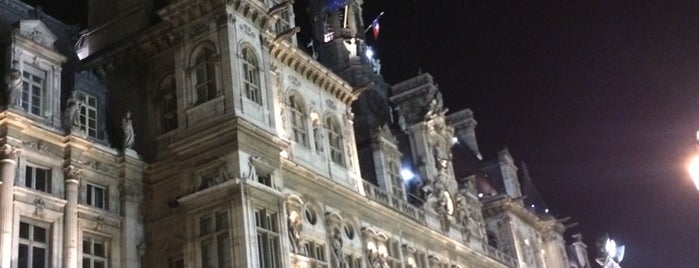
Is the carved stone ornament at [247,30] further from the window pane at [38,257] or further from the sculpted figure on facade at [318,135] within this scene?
the window pane at [38,257]

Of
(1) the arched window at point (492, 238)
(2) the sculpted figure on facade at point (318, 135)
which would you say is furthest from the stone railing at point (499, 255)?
(2) the sculpted figure on facade at point (318, 135)

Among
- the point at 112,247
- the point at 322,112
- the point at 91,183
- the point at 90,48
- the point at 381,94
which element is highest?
the point at 381,94

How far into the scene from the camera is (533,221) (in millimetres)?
64375

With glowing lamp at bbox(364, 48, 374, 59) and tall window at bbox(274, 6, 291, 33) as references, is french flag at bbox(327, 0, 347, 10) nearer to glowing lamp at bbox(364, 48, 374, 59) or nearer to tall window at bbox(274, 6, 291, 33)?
glowing lamp at bbox(364, 48, 374, 59)

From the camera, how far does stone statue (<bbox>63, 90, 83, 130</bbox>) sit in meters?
26.8

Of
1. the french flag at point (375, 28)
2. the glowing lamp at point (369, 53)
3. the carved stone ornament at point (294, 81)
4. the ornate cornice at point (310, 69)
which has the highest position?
the french flag at point (375, 28)

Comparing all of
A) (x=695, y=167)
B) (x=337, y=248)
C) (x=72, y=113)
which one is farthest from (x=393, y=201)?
(x=695, y=167)

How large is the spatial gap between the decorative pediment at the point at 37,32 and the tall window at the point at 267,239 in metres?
9.57

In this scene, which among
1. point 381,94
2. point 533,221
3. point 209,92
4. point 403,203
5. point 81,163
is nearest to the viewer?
point 81,163

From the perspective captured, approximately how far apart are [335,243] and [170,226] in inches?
329

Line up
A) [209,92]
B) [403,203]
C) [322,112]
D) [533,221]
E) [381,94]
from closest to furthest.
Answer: [209,92]
[322,112]
[403,203]
[381,94]
[533,221]

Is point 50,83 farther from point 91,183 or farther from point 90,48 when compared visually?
point 90,48

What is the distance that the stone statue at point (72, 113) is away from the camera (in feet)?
88.0

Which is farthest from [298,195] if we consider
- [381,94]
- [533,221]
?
[533,221]
